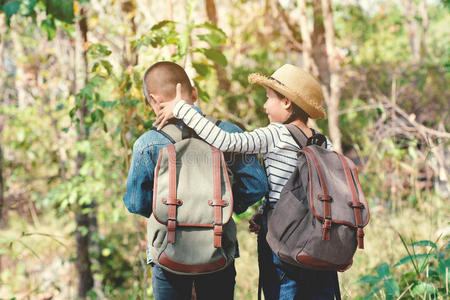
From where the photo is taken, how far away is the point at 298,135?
178 cm

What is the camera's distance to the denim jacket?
1.71 m

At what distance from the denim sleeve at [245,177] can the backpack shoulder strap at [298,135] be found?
186mm

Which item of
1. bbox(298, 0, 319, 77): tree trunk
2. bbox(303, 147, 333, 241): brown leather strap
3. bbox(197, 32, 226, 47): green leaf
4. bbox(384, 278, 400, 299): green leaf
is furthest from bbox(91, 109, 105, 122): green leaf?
bbox(298, 0, 319, 77): tree trunk

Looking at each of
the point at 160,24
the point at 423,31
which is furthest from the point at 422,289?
the point at 423,31

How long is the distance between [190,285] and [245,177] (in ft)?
1.65

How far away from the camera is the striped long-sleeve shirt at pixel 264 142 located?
163 centimetres

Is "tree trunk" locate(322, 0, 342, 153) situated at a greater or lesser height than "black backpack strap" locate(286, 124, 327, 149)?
greater

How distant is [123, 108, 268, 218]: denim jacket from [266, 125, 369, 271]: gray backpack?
0.12 m

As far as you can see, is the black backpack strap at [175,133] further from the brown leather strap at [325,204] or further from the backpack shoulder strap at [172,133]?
the brown leather strap at [325,204]

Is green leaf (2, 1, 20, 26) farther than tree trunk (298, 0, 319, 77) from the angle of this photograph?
No

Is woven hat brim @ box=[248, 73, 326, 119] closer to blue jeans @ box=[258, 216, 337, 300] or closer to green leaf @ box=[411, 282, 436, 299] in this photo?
blue jeans @ box=[258, 216, 337, 300]

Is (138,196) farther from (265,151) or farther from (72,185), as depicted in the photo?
(72,185)

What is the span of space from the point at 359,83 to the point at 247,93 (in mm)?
2556

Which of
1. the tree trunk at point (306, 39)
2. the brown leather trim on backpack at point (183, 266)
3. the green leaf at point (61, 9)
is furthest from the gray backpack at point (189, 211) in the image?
the tree trunk at point (306, 39)
